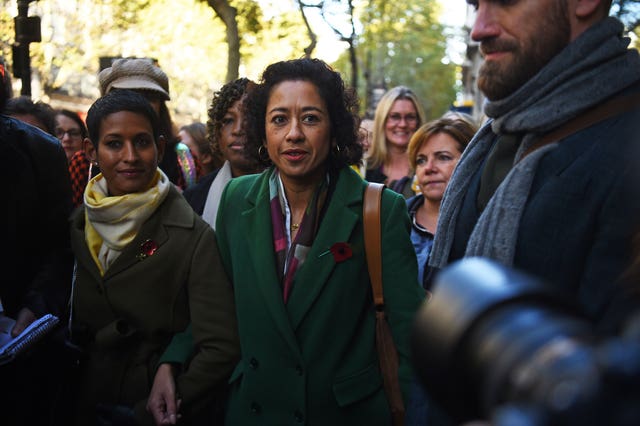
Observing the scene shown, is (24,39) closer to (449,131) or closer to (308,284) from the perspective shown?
(449,131)

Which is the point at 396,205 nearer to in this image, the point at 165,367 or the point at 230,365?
the point at 230,365

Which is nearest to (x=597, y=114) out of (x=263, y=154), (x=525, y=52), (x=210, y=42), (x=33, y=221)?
(x=525, y=52)

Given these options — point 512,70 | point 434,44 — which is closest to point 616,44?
point 512,70

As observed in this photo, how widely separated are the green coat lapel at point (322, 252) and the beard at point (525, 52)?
0.89 meters

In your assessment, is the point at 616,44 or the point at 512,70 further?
the point at 512,70

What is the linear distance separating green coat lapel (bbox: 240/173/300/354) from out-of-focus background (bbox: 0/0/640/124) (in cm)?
87

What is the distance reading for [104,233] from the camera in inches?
113

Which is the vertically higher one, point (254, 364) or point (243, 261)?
point (243, 261)

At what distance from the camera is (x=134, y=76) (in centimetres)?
437

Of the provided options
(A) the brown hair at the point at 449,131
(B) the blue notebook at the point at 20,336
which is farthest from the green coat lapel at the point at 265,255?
(A) the brown hair at the point at 449,131

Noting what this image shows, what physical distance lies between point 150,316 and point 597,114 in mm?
1935

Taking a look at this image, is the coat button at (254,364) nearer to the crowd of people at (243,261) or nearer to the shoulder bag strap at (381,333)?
the crowd of people at (243,261)

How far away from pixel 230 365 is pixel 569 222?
1.62 metres

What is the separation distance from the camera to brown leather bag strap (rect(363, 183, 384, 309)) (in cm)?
268
